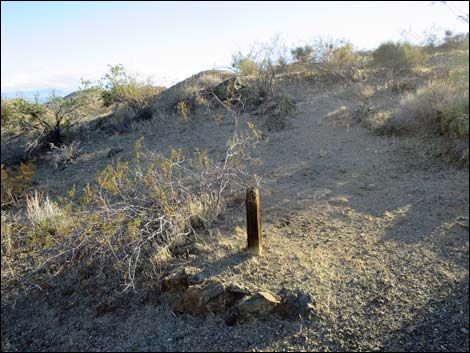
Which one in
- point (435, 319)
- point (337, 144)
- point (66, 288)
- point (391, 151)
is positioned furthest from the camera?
point (337, 144)

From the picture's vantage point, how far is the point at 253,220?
4.14 meters

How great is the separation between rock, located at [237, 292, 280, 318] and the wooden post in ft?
2.45

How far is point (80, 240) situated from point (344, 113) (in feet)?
21.1

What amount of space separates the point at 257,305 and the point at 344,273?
37.5 inches

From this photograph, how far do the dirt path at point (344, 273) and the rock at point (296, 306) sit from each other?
0.07m

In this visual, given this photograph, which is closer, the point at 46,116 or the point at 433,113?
the point at 433,113

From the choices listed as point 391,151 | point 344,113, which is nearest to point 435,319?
point 391,151

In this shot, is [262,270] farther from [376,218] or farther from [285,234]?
[376,218]

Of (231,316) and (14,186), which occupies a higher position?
(14,186)

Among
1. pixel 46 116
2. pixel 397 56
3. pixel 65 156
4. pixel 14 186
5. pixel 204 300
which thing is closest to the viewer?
pixel 204 300

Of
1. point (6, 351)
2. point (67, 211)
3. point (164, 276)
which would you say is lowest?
point (6, 351)

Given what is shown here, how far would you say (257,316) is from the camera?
3453mm

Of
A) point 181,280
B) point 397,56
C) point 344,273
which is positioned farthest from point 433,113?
point 397,56

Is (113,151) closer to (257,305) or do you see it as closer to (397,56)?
(257,305)
